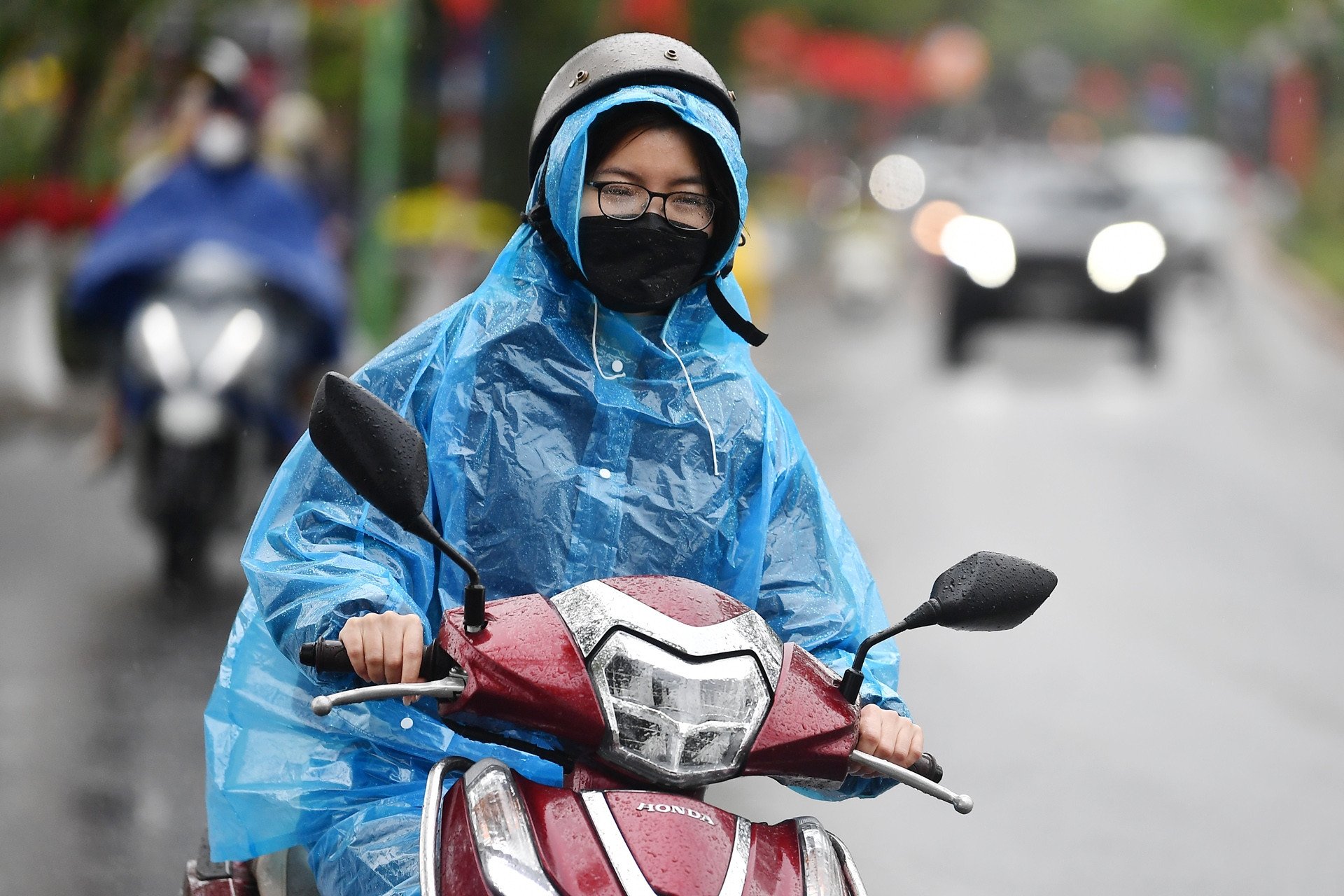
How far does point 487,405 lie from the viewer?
3102mm

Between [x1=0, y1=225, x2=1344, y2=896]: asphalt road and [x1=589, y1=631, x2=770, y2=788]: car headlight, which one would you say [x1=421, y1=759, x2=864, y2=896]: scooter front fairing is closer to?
[x1=589, y1=631, x2=770, y2=788]: car headlight

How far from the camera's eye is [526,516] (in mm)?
3041

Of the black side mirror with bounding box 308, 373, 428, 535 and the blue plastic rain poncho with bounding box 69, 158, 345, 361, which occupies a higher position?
the black side mirror with bounding box 308, 373, 428, 535

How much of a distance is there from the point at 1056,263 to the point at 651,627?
59.9 ft

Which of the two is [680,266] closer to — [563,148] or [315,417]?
[563,148]

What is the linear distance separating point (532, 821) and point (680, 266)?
1.15 m

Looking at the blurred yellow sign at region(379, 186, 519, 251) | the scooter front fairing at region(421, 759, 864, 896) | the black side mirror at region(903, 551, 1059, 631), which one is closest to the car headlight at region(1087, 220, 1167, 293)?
the blurred yellow sign at region(379, 186, 519, 251)

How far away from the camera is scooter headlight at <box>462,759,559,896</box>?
222cm

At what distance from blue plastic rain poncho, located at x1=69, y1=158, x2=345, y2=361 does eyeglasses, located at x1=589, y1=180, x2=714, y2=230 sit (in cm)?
576

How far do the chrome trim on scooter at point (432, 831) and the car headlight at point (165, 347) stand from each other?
5.95 m

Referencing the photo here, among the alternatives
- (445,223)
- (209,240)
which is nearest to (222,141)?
(209,240)

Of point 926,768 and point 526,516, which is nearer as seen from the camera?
point 926,768

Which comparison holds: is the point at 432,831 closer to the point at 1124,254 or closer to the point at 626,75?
the point at 626,75

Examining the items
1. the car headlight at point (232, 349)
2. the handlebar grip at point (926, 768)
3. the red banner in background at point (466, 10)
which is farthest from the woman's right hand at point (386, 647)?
the red banner in background at point (466, 10)
